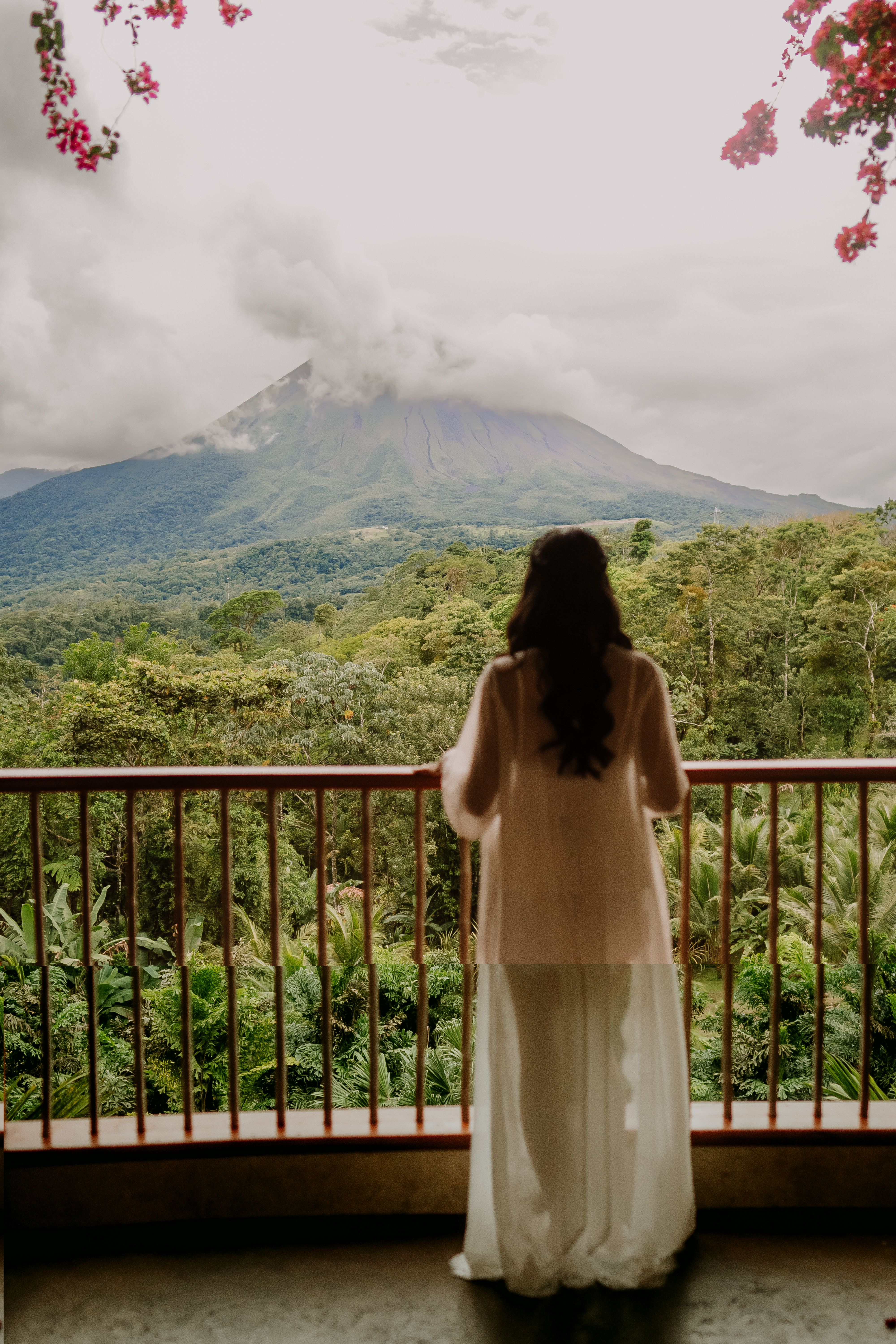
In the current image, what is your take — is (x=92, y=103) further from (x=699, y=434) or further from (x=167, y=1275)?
(x=699, y=434)

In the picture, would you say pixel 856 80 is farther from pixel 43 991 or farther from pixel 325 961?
pixel 43 991

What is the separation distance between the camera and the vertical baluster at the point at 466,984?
5.56ft

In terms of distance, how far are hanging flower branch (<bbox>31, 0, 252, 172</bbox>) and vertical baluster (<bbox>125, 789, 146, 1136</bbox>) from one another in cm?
289

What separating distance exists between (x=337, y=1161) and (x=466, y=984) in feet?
1.45

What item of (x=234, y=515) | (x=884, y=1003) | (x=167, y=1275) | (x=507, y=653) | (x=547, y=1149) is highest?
(x=234, y=515)

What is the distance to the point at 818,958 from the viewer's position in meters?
1.75

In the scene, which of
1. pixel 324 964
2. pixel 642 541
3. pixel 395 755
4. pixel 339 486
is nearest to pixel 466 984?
pixel 324 964

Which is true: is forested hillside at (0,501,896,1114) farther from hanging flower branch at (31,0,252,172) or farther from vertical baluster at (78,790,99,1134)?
hanging flower branch at (31,0,252,172)

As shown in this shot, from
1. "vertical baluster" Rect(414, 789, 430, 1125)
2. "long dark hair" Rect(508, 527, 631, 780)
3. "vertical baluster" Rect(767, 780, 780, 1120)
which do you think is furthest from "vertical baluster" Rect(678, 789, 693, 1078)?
"vertical baluster" Rect(414, 789, 430, 1125)

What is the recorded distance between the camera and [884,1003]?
3920 mm

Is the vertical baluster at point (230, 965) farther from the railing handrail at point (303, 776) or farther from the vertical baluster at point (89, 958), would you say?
the vertical baluster at point (89, 958)

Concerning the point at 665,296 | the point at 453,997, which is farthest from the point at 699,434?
the point at 453,997

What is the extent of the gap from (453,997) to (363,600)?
1780cm

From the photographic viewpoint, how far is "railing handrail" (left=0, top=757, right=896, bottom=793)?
1.71m
